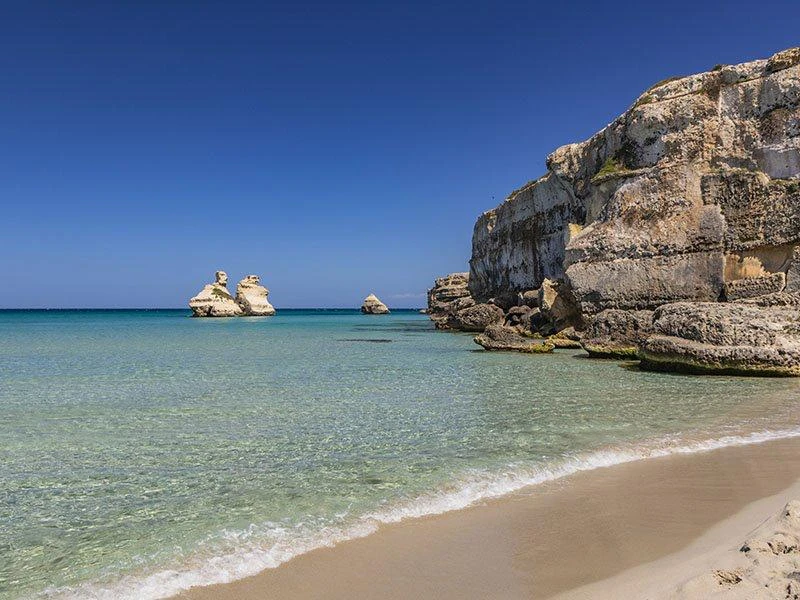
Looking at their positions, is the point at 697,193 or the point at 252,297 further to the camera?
the point at 252,297

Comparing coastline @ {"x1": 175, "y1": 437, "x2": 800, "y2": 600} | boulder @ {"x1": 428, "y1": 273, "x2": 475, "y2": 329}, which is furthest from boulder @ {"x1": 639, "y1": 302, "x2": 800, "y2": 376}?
boulder @ {"x1": 428, "y1": 273, "x2": 475, "y2": 329}

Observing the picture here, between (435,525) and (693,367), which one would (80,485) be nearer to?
(435,525)

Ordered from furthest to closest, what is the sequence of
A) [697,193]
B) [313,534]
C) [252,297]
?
1. [252,297]
2. [697,193]
3. [313,534]

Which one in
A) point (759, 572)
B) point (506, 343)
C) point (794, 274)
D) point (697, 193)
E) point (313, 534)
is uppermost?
point (697, 193)

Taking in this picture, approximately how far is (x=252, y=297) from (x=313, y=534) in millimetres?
94015

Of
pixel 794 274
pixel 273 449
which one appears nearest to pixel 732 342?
pixel 794 274

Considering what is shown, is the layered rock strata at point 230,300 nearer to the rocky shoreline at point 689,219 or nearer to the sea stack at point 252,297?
the sea stack at point 252,297

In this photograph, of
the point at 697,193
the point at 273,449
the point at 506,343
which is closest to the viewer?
the point at 273,449

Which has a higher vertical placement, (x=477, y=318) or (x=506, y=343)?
(x=477, y=318)

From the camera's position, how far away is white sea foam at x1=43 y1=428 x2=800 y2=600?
3838mm

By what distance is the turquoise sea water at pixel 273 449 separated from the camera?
4.49m

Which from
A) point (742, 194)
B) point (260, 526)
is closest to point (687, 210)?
point (742, 194)

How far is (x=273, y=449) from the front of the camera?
7.60 metres

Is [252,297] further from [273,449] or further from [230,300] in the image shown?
[273,449]
